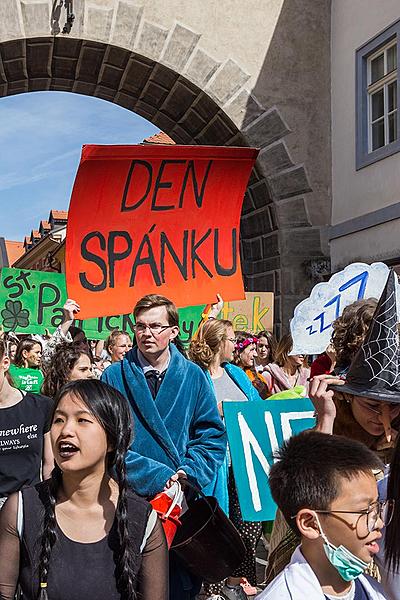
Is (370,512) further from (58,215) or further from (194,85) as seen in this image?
(58,215)

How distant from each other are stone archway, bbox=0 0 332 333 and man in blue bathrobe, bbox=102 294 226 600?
28.8 ft

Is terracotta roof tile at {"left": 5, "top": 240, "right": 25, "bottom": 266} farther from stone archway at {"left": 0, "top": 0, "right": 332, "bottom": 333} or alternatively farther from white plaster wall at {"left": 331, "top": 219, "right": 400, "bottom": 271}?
white plaster wall at {"left": 331, "top": 219, "right": 400, "bottom": 271}

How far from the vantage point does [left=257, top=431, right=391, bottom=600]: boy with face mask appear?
1.96 meters

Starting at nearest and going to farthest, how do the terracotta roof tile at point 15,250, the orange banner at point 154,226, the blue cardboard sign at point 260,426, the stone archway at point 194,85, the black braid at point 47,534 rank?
the black braid at point 47,534, the blue cardboard sign at point 260,426, the orange banner at point 154,226, the stone archway at point 194,85, the terracotta roof tile at point 15,250

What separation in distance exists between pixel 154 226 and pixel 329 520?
4778 mm

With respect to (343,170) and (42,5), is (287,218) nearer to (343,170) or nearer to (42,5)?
(343,170)

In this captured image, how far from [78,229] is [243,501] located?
2.43m

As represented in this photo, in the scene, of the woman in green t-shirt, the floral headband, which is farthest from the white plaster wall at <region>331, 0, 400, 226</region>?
the woman in green t-shirt

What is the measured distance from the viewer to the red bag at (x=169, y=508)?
136 inches

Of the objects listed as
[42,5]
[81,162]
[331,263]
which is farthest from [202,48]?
[81,162]

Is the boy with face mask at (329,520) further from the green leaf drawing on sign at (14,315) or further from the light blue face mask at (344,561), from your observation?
the green leaf drawing on sign at (14,315)

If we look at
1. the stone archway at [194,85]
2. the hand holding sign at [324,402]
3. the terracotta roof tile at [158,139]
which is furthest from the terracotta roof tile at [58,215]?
the hand holding sign at [324,402]

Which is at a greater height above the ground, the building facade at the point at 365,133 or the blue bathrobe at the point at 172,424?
the building facade at the point at 365,133

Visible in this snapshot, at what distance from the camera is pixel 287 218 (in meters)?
13.1
